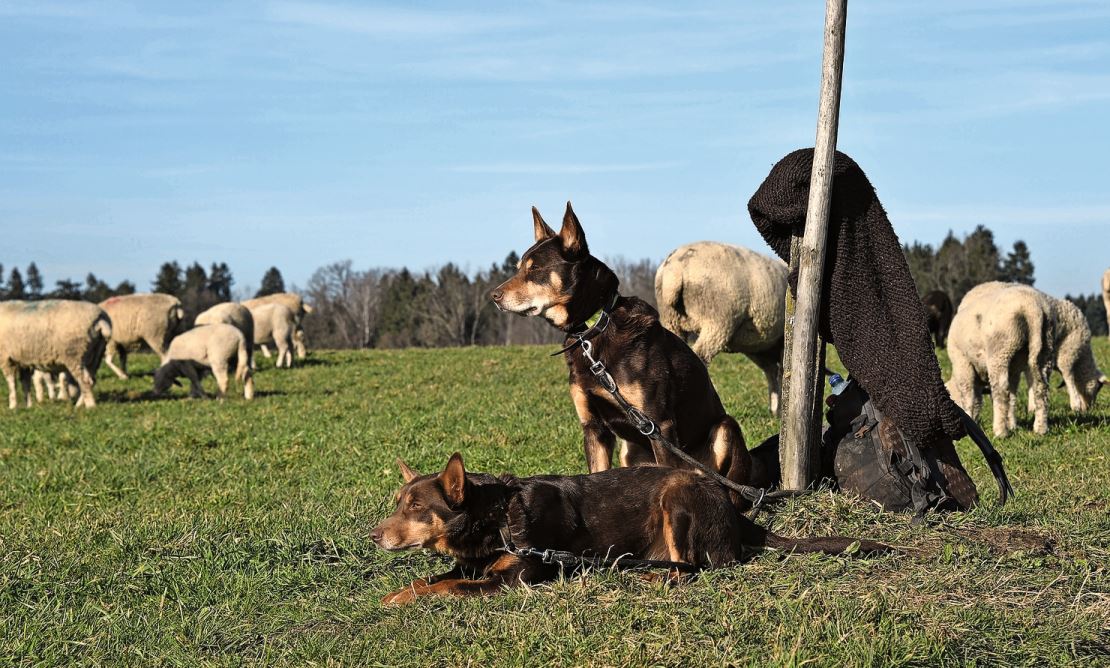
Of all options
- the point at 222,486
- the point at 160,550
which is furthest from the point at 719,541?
the point at 222,486

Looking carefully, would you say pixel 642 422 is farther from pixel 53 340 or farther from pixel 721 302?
pixel 53 340

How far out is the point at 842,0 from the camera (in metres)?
6.56

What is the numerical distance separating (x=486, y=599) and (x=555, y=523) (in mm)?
510

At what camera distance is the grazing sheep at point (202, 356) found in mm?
20406

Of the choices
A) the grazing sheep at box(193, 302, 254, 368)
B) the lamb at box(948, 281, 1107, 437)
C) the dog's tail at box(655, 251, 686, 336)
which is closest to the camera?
the lamb at box(948, 281, 1107, 437)

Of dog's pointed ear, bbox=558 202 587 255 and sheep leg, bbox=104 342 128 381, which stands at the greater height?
dog's pointed ear, bbox=558 202 587 255

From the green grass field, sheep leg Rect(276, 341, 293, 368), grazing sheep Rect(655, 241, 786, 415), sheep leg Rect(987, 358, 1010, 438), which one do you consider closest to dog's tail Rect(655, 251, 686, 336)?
grazing sheep Rect(655, 241, 786, 415)

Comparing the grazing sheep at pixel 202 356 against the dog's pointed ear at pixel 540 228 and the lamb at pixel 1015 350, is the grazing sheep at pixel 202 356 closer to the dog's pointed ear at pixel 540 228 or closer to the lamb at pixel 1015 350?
the lamb at pixel 1015 350

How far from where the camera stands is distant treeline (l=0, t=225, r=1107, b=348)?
82.9m

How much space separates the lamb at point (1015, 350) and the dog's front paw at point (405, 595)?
9.33 metres

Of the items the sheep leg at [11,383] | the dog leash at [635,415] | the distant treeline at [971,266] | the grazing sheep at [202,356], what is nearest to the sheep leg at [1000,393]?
the dog leash at [635,415]

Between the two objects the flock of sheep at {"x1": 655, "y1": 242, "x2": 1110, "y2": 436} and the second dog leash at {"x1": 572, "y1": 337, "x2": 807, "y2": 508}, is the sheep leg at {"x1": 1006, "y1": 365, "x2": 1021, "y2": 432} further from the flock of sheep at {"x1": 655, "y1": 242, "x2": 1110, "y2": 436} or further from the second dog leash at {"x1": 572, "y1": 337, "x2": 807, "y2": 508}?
the second dog leash at {"x1": 572, "y1": 337, "x2": 807, "y2": 508}

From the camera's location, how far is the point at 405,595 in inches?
198

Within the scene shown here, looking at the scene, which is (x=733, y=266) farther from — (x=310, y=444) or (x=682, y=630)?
(x=682, y=630)
